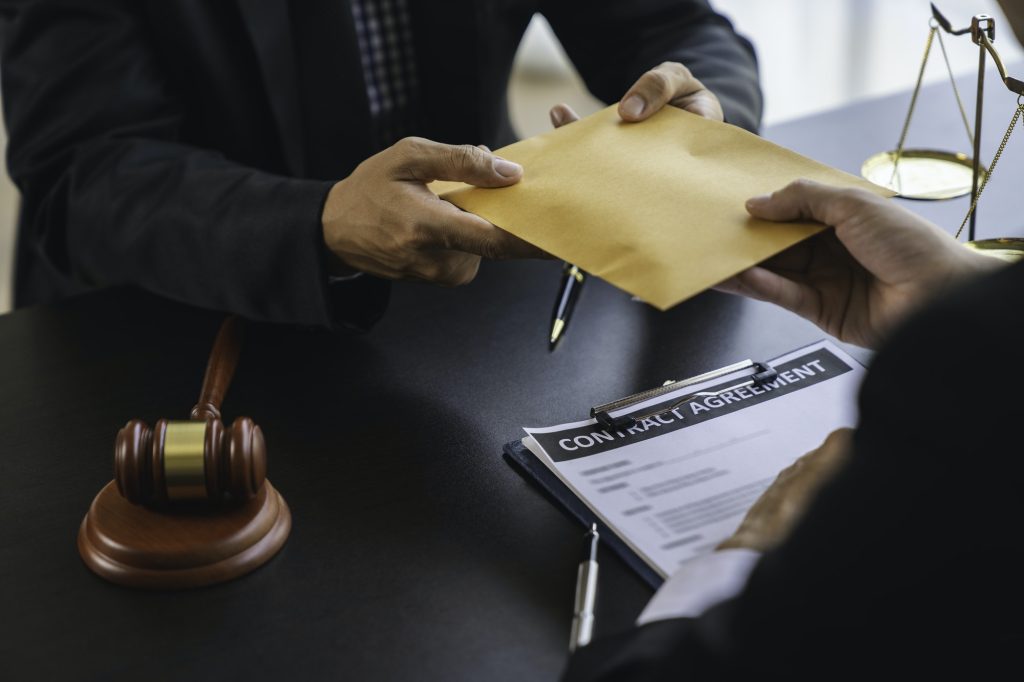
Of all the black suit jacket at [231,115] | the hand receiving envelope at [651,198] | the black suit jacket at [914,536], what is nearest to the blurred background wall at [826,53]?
the black suit jacket at [231,115]

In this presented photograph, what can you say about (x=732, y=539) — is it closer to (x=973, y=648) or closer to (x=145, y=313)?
(x=973, y=648)

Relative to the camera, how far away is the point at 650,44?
175 cm

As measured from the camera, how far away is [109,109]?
1.39m

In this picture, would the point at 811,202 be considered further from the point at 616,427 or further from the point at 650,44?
the point at 650,44

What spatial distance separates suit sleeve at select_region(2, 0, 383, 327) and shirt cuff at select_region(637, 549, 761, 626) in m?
0.54

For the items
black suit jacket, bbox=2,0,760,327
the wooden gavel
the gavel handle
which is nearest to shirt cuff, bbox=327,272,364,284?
black suit jacket, bbox=2,0,760,327

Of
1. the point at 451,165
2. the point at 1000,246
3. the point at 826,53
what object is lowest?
the point at 826,53

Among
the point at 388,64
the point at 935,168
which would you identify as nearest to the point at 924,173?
the point at 935,168

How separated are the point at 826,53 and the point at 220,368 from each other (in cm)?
352

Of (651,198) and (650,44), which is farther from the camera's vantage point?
(650,44)

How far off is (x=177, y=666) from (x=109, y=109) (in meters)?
0.90

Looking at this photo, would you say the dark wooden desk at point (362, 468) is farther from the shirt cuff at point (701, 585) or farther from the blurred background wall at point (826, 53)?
the blurred background wall at point (826, 53)

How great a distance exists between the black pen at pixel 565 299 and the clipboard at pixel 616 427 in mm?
152

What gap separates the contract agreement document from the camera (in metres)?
0.83
